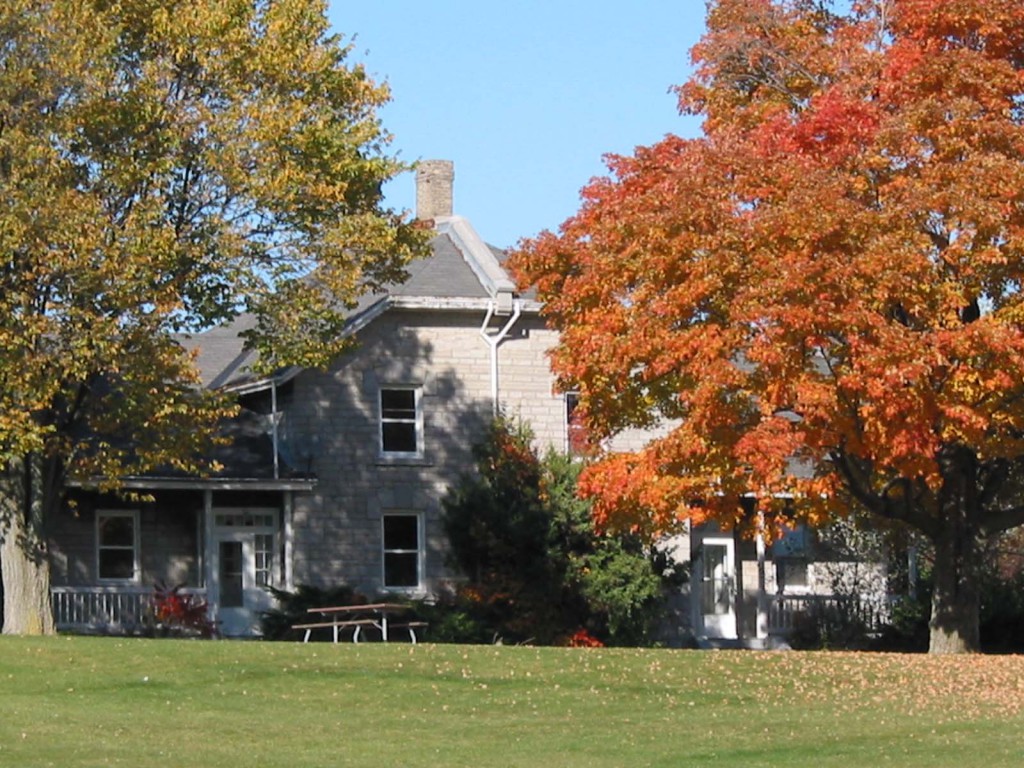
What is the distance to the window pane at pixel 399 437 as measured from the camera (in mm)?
37281

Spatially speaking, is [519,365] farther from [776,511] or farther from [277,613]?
[776,511]

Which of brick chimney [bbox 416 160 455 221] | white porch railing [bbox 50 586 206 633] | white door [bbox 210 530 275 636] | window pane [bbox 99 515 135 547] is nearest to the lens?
white porch railing [bbox 50 586 206 633]

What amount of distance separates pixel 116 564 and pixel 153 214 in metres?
11.5

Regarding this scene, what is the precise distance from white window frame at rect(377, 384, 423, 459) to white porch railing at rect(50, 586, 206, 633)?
17.7 ft

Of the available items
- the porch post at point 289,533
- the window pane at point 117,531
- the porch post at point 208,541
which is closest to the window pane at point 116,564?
the window pane at point 117,531

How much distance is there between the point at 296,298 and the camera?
2806 centimetres

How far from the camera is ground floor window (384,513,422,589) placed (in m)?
37.1

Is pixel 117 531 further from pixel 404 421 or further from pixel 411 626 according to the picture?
pixel 411 626

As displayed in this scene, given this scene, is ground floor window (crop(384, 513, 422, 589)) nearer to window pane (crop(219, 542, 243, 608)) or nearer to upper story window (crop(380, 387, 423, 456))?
upper story window (crop(380, 387, 423, 456))

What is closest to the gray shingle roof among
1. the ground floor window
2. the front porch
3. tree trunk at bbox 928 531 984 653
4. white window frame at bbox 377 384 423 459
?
white window frame at bbox 377 384 423 459

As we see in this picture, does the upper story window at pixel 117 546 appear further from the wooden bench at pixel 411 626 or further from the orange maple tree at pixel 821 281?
the orange maple tree at pixel 821 281

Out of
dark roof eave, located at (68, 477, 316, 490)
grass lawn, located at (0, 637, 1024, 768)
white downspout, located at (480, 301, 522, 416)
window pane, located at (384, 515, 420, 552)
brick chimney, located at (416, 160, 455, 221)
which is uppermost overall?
brick chimney, located at (416, 160, 455, 221)

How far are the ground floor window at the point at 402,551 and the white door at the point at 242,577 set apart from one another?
7.48 ft

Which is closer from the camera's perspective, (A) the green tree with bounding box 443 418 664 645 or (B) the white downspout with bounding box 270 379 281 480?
(A) the green tree with bounding box 443 418 664 645
